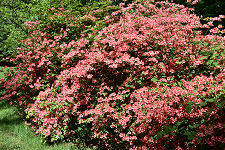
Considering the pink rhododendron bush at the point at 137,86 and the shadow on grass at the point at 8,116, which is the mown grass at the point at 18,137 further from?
the pink rhododendron bush at the point at 137,86

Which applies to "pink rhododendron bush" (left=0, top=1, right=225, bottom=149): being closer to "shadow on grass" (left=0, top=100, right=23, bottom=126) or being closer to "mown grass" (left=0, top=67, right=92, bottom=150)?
"mown grass" (left=0, top=67, right=92, bottom=150)

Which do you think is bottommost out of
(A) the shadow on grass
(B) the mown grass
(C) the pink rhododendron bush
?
(A) the shadow on grass

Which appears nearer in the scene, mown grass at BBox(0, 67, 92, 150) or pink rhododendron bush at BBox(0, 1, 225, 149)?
pink rhododendron bush at BBox(0, 1, 225, 149)

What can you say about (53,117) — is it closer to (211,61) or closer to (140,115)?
(140,115)

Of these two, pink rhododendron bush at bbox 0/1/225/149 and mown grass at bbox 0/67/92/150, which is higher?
pink rhododendron bush at bbox 0/1/225/149

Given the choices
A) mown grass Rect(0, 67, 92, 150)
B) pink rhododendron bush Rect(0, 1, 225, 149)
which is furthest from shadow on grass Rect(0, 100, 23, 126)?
pink rhododendron bush Rect(0, 1, 225, 149)

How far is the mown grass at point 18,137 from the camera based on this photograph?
368 centimetres

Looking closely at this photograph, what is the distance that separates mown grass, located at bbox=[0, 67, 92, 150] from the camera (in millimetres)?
3678

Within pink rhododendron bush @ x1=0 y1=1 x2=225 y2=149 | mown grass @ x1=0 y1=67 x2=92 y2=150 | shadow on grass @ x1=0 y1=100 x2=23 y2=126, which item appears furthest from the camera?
shadow on grass @ x1=0 y1=100 x2=23 y2=126

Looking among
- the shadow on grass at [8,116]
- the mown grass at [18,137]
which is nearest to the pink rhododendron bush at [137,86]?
the mown grass at [18,137]

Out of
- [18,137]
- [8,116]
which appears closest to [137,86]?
[18,137]

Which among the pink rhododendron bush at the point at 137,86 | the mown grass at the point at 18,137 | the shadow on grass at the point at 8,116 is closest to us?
the pink rhododendron bush at the point at 137,86

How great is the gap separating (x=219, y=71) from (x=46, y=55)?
447 centimetres

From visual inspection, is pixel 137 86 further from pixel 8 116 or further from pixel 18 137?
pixel 8 116
